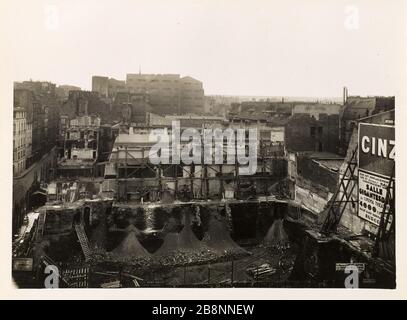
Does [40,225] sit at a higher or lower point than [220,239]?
higher

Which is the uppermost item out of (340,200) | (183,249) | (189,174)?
(189,174)

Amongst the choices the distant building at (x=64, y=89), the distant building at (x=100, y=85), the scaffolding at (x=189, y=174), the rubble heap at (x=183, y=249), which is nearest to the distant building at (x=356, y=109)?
the scaffolding at (x=189, y=174)

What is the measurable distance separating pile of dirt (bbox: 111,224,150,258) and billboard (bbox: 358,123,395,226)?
345 cm

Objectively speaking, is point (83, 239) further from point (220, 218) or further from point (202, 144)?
point (202, 144)

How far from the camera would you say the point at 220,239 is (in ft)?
20.6

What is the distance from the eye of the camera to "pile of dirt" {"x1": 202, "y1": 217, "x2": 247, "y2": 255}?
6.21 metres

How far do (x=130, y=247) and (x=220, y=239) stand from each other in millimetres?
1391

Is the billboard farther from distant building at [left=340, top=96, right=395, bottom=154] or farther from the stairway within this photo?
the stairway

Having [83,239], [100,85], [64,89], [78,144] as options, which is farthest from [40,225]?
[100,85]

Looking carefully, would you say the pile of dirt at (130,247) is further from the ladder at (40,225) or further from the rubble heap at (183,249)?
the ladder at (40,225)

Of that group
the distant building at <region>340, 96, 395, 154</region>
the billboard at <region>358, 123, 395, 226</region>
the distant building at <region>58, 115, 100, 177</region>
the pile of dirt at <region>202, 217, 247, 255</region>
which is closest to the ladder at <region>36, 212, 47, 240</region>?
the distant building at <region>58, 115, 100, 177</region>

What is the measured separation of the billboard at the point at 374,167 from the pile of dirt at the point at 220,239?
80.1 inches

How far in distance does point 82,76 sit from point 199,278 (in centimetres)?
349
